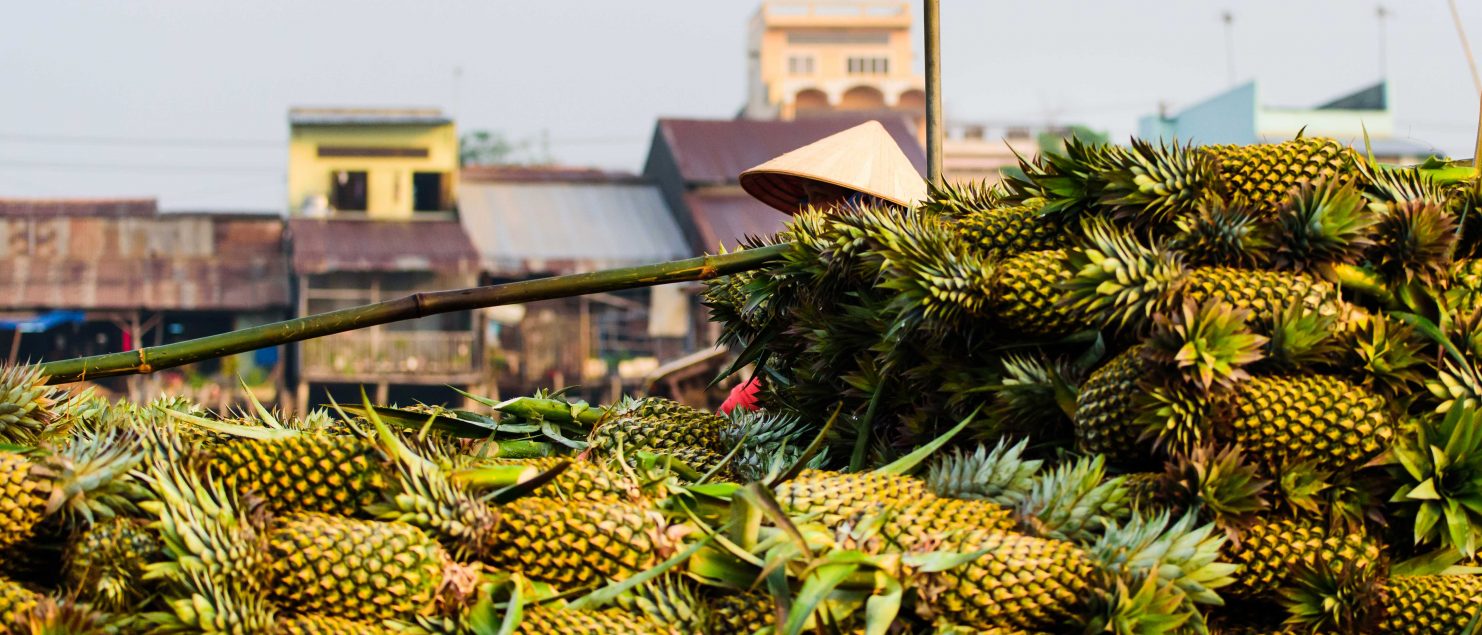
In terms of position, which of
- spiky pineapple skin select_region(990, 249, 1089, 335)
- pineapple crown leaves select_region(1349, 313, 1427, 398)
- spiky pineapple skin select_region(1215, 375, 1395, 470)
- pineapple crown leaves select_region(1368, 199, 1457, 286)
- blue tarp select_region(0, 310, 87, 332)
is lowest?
spiky pineapple skin select_region(1215, 375, 1395, 470)

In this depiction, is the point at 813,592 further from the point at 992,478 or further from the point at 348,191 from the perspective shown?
the point at 348,191

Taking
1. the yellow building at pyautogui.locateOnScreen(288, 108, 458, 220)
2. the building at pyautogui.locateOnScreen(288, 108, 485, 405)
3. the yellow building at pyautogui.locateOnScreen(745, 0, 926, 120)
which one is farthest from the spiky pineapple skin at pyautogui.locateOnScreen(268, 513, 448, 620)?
the yellow building at pyautogui.locateOnScreen(745, 0, 926, 120)

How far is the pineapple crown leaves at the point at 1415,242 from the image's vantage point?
5.66 ft

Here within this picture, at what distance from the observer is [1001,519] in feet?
5.19

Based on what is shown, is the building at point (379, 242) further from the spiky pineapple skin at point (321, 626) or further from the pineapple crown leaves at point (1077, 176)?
the spiky pineapple skin at point (321, 626)

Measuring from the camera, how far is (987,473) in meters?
1.64

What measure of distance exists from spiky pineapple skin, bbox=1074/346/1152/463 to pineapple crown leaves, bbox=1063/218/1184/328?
0.18ft

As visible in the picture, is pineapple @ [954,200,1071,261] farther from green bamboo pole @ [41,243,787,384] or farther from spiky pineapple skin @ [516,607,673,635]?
spiky pineapple skin @ [516,607,673,635]

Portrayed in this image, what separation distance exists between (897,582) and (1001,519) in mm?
208

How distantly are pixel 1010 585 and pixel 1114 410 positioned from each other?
257 millimetres

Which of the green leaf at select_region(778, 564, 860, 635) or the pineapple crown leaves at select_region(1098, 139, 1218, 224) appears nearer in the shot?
the green leaf at select_region(778, 564, 860, 635)

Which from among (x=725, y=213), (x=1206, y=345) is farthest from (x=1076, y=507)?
(x=725, y=213)

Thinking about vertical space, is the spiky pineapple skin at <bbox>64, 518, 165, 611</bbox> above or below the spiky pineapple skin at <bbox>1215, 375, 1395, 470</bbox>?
below

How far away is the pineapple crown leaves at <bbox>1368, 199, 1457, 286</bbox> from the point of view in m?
1.73
